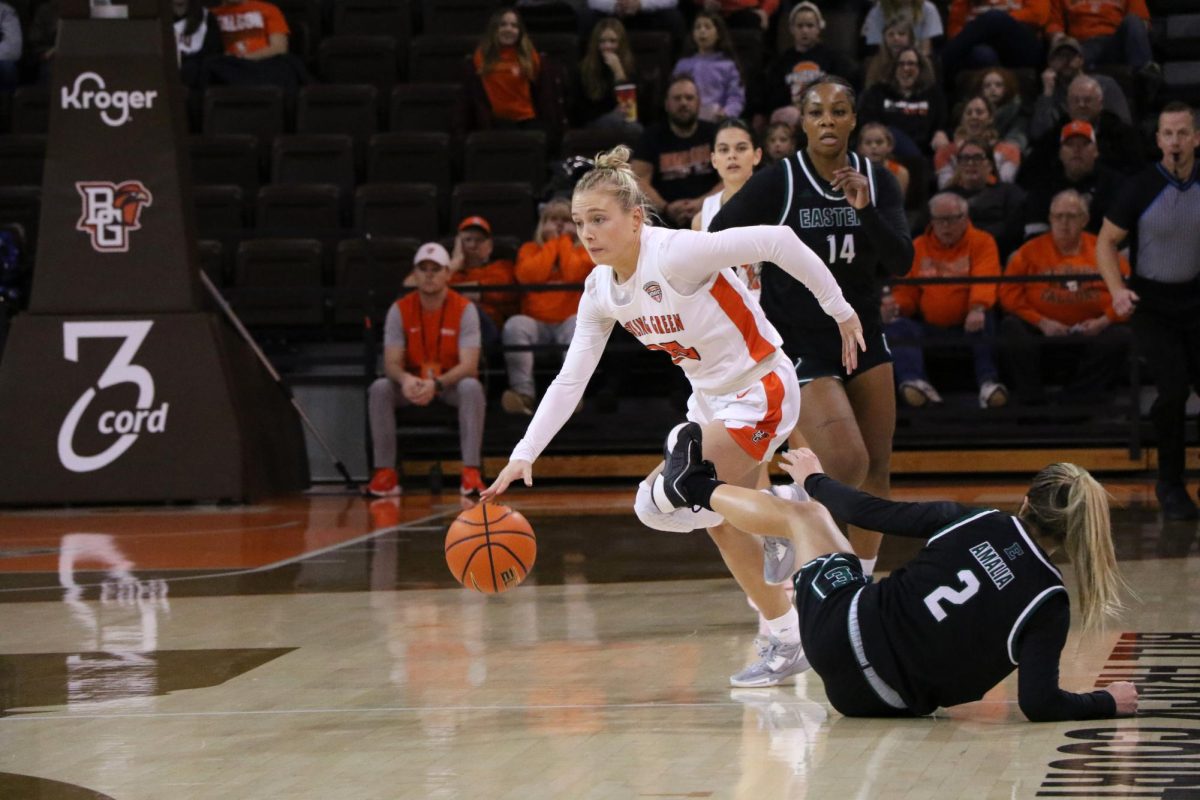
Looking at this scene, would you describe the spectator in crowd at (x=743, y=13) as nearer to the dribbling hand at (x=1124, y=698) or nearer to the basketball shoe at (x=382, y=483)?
the basketball shoe at (x=382, y=483)

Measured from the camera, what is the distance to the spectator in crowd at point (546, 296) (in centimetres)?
1280

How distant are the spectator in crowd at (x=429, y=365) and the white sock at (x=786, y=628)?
22.7 feet

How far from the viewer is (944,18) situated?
50.9 feet

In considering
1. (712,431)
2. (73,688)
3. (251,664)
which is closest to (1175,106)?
(712,431)

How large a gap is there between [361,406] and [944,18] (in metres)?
6.40

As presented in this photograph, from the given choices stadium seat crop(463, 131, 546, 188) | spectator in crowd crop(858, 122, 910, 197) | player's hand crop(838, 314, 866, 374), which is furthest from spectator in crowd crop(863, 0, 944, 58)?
player's hand crop(838, 314, 866, 374)

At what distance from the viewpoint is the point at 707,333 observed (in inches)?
217

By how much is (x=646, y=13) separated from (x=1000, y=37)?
3041 millimetres

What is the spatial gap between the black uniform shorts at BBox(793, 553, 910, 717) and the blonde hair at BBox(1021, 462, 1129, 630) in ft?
1.70

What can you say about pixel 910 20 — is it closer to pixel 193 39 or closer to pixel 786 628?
pixel 193 39

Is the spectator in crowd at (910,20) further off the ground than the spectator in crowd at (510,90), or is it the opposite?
the spectator in crowd at (910,20)

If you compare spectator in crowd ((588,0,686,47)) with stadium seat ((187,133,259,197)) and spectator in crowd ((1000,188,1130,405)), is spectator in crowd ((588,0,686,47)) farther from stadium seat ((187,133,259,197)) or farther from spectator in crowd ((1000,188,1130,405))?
spectator in crowd ((1000,188,1130,405))

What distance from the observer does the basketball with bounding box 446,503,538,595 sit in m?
5.75

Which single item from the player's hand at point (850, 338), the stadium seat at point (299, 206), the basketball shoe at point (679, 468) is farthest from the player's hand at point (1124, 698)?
the stadium seat at point (299, 206)
